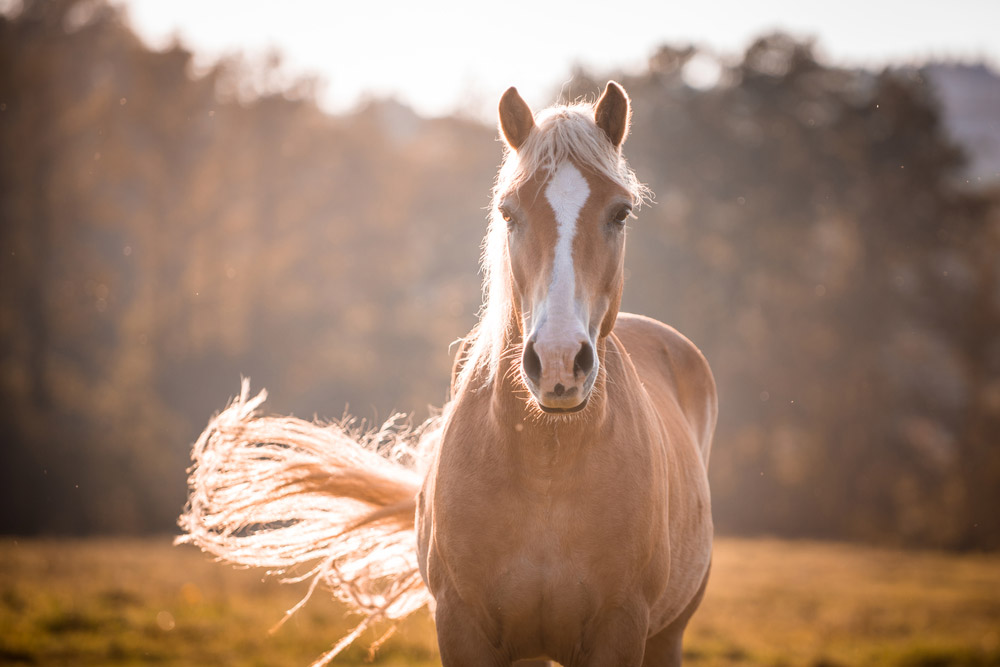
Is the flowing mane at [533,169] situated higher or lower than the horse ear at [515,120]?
lower

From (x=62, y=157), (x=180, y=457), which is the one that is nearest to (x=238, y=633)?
(x=180, y=457)

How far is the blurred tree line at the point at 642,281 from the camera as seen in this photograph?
19.7 meters

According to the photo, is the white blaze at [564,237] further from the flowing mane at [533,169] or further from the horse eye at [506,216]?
the horse eye at [506,216]

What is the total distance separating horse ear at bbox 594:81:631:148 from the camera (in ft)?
10.6

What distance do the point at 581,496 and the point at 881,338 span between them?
19.7 meters

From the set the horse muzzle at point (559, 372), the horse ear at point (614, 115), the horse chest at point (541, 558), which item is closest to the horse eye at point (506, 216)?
the horse ear at point (614, 115)

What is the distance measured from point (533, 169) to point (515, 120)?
33cm

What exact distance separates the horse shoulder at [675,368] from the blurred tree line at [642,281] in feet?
49.9

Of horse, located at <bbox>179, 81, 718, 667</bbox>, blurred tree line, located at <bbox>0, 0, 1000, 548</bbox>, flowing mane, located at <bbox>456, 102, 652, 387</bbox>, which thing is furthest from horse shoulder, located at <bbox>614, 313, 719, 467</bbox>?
blurred tree line, located at <bbox>0, 0, 1000, 548</bbox>

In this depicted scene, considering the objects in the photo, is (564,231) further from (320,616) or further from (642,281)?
(642,281)

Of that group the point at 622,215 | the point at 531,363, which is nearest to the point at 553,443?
the point at 531,363

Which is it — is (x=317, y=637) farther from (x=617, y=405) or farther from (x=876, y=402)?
(x=876, y=402)

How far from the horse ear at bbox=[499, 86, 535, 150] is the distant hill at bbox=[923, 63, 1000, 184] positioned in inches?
879

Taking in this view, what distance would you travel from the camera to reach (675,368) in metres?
5.16
